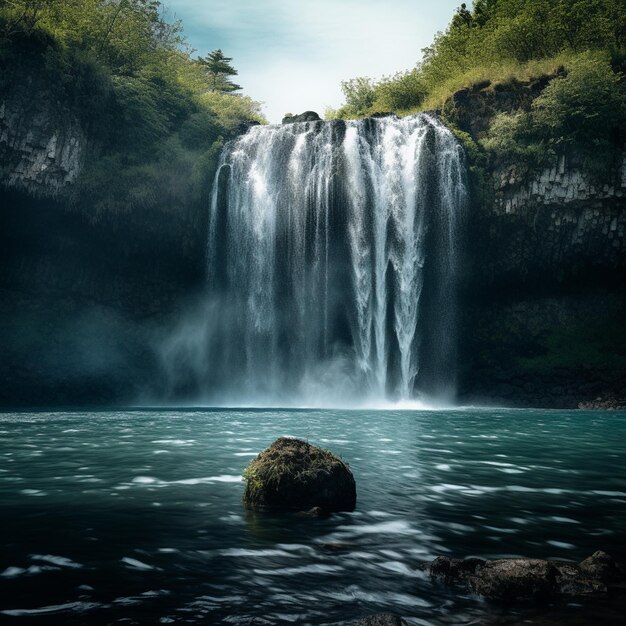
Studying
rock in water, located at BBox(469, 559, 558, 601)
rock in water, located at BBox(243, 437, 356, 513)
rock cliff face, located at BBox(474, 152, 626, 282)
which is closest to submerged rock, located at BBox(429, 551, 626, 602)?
rock in water, located at BBox(469, 559, 558, 601)

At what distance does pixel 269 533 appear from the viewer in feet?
17.1

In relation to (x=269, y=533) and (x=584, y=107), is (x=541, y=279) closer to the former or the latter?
(x=584, y=107)

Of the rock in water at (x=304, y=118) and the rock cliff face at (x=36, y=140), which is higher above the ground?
the rock in water at (x=304, y=118)

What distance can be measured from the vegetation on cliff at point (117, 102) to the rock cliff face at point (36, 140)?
0.52 meters

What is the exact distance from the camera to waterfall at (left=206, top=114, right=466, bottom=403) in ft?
90.8

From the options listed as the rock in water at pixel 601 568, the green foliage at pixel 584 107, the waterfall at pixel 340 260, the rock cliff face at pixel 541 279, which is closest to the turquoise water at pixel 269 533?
the rock in water at pixel 601 568

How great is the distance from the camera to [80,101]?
92.0 feet

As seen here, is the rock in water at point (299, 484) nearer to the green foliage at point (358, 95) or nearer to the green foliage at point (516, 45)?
the green foliage at point (516, 45)

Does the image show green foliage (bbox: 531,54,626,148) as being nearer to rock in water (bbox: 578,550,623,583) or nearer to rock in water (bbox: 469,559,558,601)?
rock in water (bbox: 578,550,623,583)

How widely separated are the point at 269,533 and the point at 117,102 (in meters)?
28.4

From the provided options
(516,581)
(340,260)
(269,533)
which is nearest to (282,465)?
(269,533)

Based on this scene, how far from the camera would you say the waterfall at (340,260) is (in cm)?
2767

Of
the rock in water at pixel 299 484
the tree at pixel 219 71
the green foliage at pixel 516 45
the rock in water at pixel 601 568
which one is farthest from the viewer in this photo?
the tree at pixel 219 71

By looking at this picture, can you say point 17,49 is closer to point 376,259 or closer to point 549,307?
point 376,259
